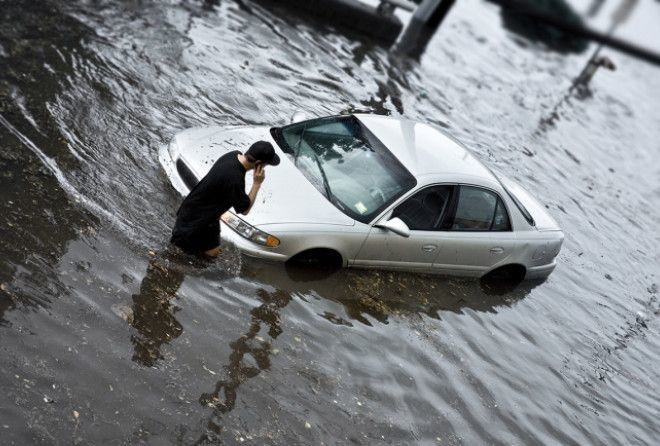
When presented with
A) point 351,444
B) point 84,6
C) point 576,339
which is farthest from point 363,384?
point 84,6

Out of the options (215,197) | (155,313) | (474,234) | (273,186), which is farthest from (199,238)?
(474,234)

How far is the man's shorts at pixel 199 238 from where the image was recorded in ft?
19.4

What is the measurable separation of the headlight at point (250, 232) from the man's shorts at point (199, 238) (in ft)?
1.12

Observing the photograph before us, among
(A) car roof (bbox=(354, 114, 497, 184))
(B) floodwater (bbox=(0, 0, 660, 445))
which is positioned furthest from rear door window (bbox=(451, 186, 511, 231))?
(B) floodwater (bbox=(0, 0, 660, 445))

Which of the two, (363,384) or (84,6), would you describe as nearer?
(363,384)

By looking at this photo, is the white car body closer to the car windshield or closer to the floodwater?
the car windshield

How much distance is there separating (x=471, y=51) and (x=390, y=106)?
695cm

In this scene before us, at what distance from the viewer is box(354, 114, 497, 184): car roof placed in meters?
7.27

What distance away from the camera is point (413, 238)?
7.14m

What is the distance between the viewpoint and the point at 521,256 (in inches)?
320

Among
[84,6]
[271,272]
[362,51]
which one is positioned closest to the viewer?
[271,272]

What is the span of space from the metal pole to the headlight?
1158 centimetres

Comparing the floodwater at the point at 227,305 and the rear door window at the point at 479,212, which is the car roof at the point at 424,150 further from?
the floodwater at the point at 227,305

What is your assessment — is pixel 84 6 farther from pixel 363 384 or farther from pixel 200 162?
pixel 363 384
